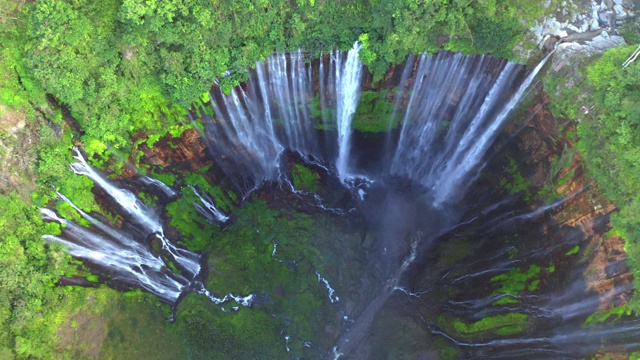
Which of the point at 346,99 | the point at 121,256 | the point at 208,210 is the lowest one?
the point at 121,256

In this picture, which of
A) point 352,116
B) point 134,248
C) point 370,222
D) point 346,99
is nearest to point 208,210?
point 134,248

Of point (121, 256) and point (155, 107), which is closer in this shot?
point (155, 107)

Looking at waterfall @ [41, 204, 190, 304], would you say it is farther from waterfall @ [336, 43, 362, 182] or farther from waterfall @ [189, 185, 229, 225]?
waterfall @ [336, 43, 362, 182]

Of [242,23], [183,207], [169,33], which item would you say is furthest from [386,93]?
[183,207]

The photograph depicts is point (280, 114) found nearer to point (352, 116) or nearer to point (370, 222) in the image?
point (352, 116)

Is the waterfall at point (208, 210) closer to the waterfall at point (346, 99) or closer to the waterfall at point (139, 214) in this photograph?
the waterfall at point (139, 214)

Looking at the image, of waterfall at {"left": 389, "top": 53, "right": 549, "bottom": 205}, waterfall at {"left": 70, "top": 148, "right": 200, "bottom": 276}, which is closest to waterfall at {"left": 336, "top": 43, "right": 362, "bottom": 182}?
waterfall at {"left": 389, "top": 53, "right": 549, "bottom": 205}

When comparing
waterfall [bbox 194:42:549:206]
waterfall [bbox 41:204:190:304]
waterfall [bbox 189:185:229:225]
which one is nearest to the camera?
waterfall [bbox 194:42:549:206]
